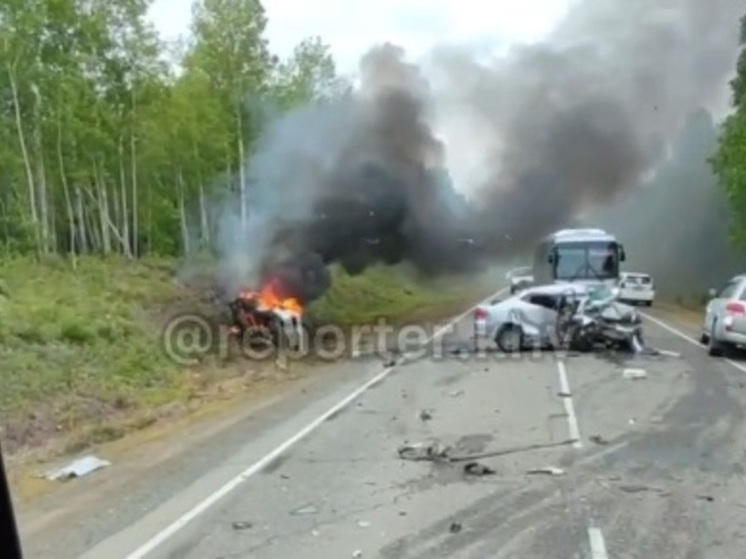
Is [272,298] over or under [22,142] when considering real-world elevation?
under

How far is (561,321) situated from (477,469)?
44.9ft

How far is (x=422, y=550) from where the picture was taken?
6.86 m

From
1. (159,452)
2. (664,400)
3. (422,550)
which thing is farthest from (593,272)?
(422,550)

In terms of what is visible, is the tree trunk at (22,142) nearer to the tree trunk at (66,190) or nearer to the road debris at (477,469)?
A: the tree trunk at (66,190)

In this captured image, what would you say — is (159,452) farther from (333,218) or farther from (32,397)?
(333,218)

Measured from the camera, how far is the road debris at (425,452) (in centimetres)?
1044

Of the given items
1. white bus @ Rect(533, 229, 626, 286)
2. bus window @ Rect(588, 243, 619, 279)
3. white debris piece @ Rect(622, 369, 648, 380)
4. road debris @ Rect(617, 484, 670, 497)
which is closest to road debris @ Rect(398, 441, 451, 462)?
road debris @ Rect(617, 484, 670, 497)

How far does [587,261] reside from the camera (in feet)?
95.9

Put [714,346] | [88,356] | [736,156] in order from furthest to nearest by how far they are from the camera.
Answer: [736,156] < [714,346] < [88,356]

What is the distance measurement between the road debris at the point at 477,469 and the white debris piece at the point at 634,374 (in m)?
8.31

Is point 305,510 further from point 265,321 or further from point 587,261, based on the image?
point 587,261

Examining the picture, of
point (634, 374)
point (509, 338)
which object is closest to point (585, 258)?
point (509, 338)

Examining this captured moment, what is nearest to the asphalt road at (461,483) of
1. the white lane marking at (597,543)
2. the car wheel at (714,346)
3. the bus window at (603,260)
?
the white lane marking at (597,543)

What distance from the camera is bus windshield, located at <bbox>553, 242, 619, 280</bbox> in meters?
29.1
